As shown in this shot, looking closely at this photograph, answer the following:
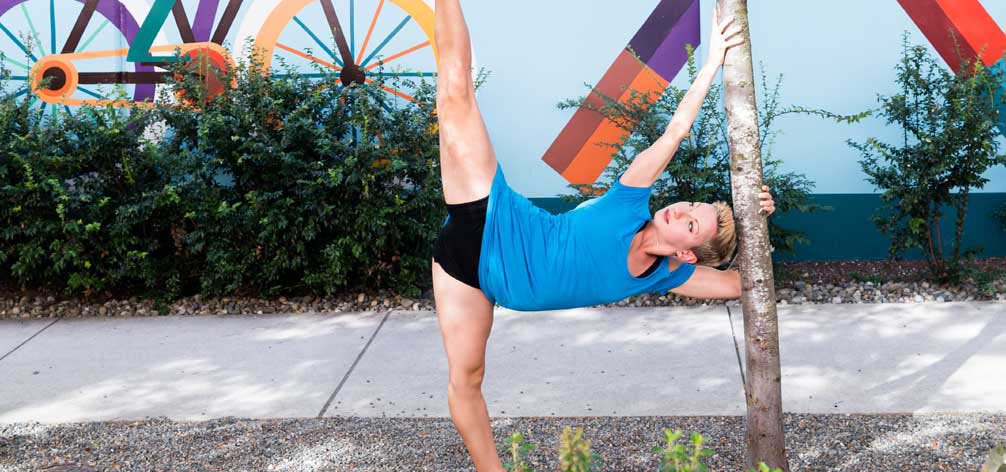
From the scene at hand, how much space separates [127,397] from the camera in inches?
187

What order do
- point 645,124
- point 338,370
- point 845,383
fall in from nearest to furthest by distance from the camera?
point 845,383, point 338,370, point 645,124

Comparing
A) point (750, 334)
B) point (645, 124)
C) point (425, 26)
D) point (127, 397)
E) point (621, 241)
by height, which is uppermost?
point (425, 26)

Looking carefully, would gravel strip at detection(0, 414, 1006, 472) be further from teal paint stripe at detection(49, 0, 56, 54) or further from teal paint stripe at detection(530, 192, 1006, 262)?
teal paint stripe at detection(49, 0, 56, 54)

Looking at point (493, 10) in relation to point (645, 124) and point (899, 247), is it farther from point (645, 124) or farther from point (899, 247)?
point (899, 247)

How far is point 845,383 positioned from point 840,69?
277 cm

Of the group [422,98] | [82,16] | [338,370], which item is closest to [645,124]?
[422,98]

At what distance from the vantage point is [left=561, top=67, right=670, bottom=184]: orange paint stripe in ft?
21.8

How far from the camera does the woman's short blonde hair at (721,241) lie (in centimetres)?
331

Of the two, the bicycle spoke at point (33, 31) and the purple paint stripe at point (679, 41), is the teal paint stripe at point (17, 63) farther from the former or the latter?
the purple paint stripe at point (679, 41)

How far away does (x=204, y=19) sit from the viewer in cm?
687

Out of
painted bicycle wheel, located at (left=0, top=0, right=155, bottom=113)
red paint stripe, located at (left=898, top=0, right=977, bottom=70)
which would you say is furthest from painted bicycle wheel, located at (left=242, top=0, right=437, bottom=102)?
red paint stripe, located at (left=898, top=0, right=977, bottom=70)

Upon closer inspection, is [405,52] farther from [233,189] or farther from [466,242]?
[466,242]

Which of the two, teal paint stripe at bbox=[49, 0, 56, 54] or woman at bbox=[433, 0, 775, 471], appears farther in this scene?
teal paint stripe at bbox=[49, 0, 56, 54]

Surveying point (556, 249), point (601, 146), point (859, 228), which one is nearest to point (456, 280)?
point (556, 249)
